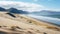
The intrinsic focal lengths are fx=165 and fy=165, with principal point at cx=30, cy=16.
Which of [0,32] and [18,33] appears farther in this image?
[18,33]

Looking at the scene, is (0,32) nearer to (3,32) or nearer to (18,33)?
(3,32)

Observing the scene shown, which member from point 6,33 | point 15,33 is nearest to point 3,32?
point 6,33

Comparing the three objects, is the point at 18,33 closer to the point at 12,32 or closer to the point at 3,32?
the point at 12,32

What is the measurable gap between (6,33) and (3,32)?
251 mm

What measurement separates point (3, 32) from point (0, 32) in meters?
0.27

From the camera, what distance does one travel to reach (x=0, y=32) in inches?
512

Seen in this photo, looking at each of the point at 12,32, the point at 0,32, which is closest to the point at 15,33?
the point at 12,32

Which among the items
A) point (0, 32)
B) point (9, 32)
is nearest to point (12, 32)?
point (9, 32)

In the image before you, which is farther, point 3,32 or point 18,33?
point 18,33

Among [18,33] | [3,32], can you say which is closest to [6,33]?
[3,32]

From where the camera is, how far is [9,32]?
1362 centimetres

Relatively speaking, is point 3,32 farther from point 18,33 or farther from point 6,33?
point 18,33

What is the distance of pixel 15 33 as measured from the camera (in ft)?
45.1

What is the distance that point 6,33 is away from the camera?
13.2 meters
